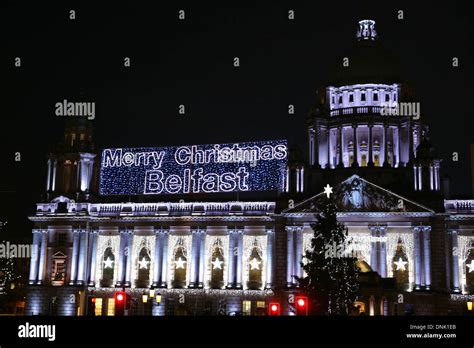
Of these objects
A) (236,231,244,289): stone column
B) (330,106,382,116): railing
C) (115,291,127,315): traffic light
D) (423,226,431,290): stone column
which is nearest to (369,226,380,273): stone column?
(423,226,431,290): stone column

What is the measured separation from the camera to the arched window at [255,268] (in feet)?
299

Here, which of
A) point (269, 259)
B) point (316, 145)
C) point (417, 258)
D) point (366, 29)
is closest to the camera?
point (417, 258)

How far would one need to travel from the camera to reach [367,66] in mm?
105625

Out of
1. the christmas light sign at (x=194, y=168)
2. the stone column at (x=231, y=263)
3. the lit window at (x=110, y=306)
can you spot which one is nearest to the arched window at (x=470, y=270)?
the christmas light sign at (x=194, y=168)

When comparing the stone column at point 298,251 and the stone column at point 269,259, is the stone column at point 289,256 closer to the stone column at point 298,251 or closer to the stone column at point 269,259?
the stone column at point 298,251

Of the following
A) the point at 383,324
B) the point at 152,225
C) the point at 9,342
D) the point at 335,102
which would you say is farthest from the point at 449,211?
the point at 9,342

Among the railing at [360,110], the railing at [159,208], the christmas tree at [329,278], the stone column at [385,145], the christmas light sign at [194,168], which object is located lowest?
the christmas tree at [329,278]

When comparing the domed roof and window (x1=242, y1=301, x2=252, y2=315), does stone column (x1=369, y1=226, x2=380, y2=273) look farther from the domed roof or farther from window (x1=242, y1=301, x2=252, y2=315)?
the domed roof

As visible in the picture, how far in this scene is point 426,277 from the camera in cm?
8506

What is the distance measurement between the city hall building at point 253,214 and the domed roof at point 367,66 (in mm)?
197

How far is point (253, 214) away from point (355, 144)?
56.5 ft

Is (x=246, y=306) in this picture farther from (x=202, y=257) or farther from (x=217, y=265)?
(x=202, y=257)

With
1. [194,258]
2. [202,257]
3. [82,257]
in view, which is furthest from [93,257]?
[202,257]

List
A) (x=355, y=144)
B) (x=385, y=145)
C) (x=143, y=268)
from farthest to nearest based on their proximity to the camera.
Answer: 1. (x=355, y=144)
2. (x=385, y=145)
3. (x=143, y=268)
